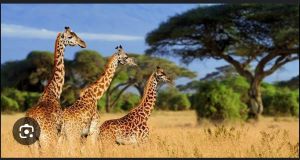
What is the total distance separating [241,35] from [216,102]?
14.4 feet

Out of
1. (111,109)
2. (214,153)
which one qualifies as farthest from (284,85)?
(214,153)

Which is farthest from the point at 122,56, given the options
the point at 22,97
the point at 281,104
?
the point at 22,97

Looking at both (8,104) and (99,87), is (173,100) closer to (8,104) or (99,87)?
(8,104)

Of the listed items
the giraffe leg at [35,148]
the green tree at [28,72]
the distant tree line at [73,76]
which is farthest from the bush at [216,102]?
the giraffe leg at [35,148]

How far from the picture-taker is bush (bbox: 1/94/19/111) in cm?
2938

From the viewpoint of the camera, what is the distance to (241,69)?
75.4 ft

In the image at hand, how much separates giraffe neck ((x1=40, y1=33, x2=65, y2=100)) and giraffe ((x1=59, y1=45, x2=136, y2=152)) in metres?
0.22

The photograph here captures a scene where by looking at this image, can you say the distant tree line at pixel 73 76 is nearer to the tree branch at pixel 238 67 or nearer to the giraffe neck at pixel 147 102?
the tree branch at pixel 238 67

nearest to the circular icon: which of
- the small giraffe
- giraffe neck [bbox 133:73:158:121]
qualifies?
the small giraffe

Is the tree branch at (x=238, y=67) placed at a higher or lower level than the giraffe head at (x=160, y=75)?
higher

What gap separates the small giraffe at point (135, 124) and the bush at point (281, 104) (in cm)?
2017

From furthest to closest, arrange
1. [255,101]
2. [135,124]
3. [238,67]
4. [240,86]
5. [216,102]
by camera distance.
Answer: [240,86] < [238,67] < [255,101] < [216,102] < [135,124]

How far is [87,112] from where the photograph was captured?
6.68m

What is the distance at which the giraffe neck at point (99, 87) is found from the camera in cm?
684
